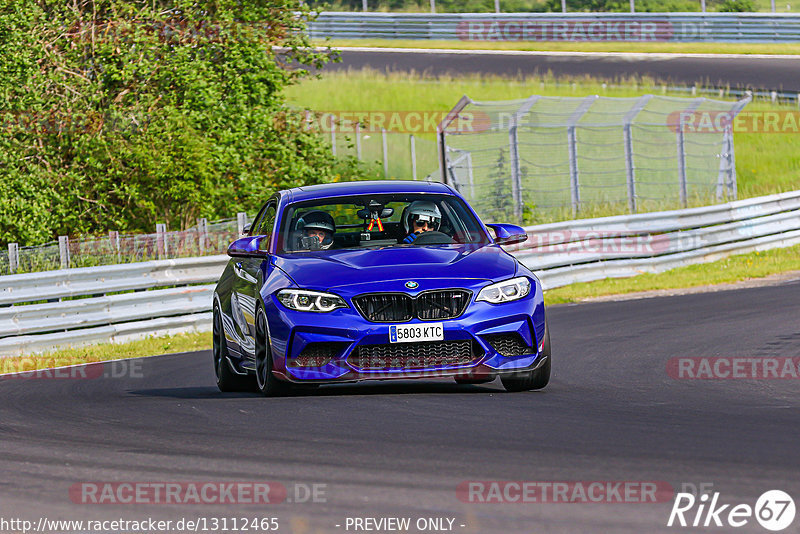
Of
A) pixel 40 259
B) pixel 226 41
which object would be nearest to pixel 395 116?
pixel 226 41

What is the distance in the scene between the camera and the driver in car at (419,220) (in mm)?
10273

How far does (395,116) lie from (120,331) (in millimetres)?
21944

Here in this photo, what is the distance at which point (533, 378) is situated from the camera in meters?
9.38

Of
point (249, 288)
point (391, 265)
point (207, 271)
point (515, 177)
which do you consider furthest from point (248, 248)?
point (515, 177)

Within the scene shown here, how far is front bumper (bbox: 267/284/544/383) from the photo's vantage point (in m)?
8.82

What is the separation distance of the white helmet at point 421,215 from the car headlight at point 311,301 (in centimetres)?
159

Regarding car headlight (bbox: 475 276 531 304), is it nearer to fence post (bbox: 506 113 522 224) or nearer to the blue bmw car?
the blue bmw car

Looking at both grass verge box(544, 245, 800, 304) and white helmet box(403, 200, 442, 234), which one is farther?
grass verge box(544, 245, 800, 304)

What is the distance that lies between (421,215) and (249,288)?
142cm

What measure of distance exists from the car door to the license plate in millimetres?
1194

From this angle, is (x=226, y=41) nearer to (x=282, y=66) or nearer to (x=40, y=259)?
(x=282, y=66)

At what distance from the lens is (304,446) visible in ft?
Answer: 23.6

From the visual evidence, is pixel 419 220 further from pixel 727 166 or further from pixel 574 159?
pixel 727 166

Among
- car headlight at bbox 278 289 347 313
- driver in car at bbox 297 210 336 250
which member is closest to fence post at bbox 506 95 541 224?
driver in car at bbox 297 210 336 250
